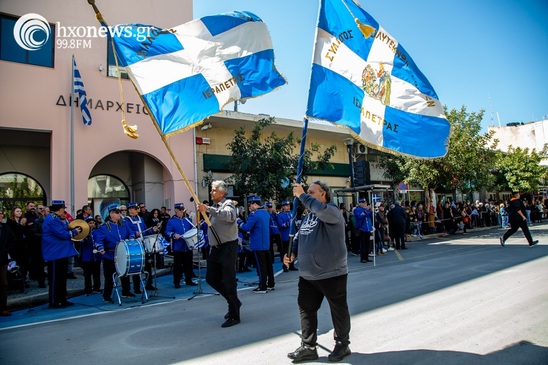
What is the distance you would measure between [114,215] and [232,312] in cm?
438

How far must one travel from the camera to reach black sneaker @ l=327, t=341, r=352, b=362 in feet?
13.7

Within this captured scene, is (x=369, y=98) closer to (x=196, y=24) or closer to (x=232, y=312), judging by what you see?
(x=196, y=24)

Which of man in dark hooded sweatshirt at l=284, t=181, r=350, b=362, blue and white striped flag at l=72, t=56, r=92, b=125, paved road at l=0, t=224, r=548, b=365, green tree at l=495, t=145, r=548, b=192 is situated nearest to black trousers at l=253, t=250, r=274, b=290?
paved road at l=0, t=224, r=548, b=365

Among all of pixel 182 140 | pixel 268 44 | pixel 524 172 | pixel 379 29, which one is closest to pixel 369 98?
pixel 379 29

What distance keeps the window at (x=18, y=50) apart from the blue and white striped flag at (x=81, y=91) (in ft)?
3.15

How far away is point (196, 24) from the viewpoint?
21.1 ft

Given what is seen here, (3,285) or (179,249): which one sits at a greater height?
(179,249)

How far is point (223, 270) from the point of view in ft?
20.0

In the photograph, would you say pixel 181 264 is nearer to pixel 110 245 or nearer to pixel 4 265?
pixel 110 245

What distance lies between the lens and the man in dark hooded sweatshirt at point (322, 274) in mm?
4227

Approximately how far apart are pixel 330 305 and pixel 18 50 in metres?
14.3

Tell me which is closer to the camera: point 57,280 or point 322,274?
point 322,274

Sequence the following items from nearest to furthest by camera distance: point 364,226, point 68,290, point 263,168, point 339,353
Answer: point 339,353
point 68,290
point 364,226
point 263,168

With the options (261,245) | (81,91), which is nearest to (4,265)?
(261,245)
